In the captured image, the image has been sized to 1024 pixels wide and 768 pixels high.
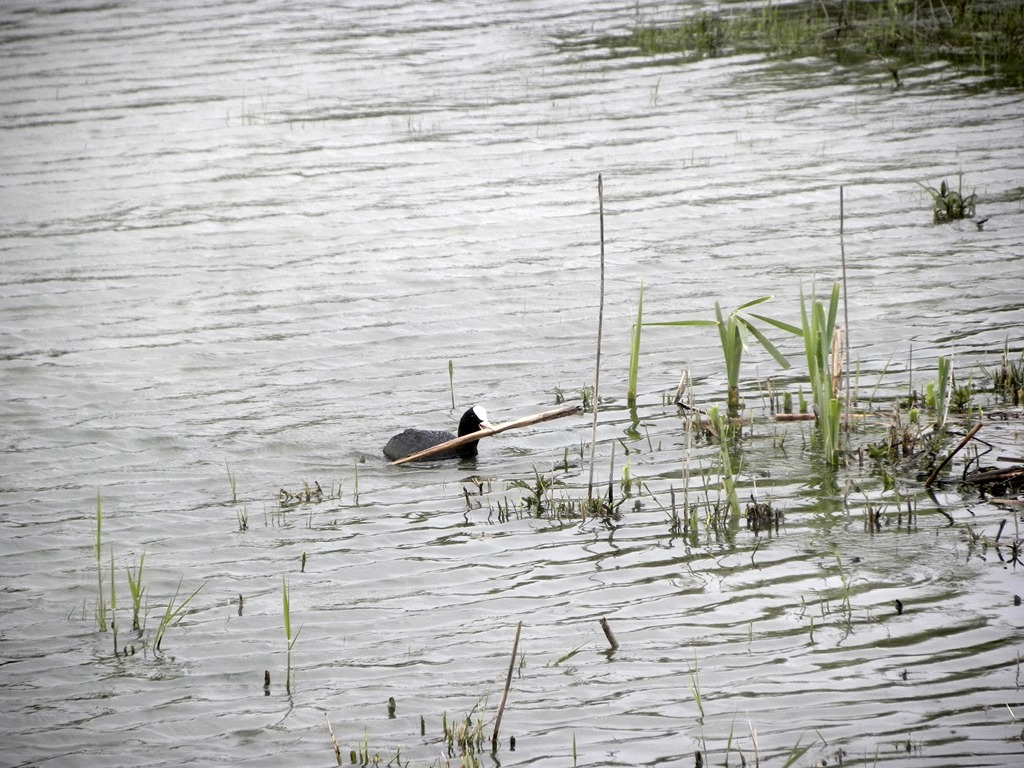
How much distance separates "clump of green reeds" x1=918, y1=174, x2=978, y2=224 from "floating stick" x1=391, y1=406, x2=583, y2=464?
503cm

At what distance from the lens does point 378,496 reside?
23.2ft

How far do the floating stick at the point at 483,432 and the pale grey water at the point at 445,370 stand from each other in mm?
156

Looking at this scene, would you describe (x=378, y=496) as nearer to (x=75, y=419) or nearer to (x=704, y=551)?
(x=704, y=551)

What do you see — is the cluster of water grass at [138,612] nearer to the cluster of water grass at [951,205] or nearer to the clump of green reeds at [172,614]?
the clump of green reeds at [172,614]

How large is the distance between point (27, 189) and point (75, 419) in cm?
561

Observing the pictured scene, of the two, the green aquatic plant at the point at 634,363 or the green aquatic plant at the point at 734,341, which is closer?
the green aquatic plant at the point at 734,341

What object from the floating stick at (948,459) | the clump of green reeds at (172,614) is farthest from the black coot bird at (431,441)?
the floating stick at (948,459)

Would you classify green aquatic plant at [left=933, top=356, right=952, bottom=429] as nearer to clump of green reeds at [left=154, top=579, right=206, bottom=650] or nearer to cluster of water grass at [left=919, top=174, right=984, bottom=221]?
clump of green reeds at [left=154, top=579, right=206, bottom=650]

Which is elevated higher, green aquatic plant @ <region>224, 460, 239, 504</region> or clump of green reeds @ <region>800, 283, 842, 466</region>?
clump of green reeds @ <region>800, 283, 842, 466</region>

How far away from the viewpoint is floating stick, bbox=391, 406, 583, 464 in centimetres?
739

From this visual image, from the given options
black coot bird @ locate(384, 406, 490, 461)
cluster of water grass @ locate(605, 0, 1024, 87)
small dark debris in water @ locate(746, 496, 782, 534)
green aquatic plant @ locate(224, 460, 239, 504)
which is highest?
cluster of water grass @ locate(605, 0, 1024, 87)

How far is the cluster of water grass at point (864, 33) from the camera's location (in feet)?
53.0

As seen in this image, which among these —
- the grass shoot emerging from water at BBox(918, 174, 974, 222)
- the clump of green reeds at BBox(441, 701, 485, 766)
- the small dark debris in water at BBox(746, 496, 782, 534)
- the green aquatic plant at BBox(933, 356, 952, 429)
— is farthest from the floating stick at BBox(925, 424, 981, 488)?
the grass shoot emerging from water at BBox(918, 174, 974, 222)

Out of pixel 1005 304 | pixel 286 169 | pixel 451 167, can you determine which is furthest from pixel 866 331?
pixel 286 169
